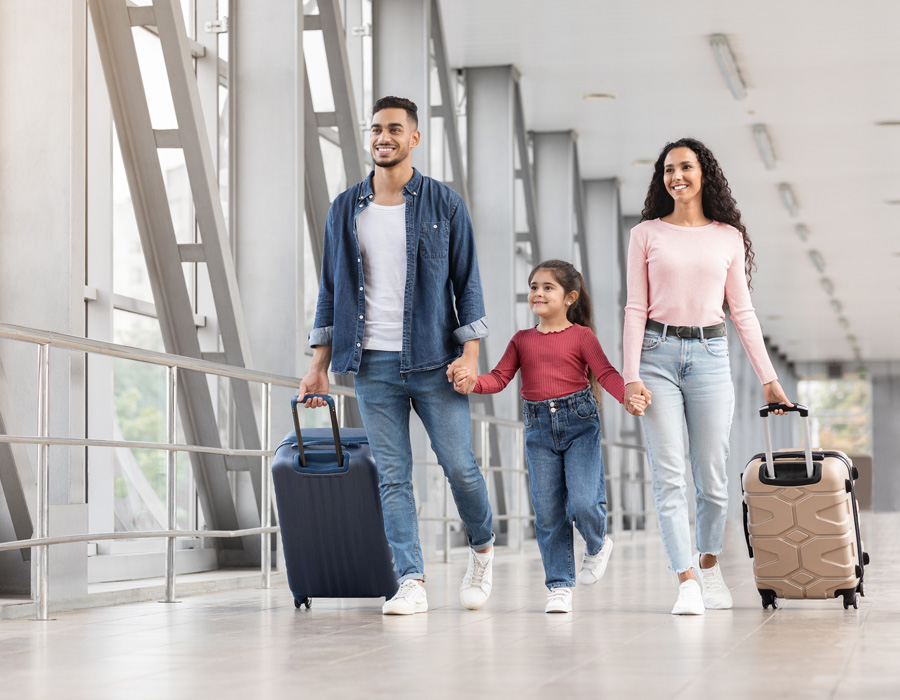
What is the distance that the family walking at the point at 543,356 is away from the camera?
10.4 feet

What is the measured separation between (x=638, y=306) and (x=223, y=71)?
348 centimetres

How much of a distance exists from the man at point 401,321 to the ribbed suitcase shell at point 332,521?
0.40ft

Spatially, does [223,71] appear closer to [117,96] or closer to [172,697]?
[117,96]

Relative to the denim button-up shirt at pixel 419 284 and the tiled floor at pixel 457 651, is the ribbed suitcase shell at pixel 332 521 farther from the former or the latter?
the denim button-up shirt at pixel 419 284

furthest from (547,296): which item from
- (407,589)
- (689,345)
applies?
(407,589)

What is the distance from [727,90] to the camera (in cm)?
966

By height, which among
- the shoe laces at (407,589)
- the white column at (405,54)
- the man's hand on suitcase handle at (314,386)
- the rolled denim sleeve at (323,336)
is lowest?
the shoe laces at (407,589)

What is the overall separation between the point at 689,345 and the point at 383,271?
0.81m

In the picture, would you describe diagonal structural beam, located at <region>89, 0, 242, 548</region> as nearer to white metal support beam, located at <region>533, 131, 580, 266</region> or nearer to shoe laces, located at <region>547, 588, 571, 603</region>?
shoe laces, located at <region>547, 588, 571, 603</region>

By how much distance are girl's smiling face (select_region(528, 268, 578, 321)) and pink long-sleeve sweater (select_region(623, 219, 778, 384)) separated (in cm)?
20

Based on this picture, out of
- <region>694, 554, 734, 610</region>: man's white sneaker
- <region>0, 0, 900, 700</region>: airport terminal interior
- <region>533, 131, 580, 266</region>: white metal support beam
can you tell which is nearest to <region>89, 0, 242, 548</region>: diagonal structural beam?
<region>0, 0, 900, 700</region>: airport terminal interior

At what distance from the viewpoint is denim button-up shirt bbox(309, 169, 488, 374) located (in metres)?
3.15

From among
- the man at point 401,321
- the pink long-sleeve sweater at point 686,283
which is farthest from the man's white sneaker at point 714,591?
the man at point 401,321

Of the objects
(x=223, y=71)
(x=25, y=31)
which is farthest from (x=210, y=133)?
(x=25, y=31)
